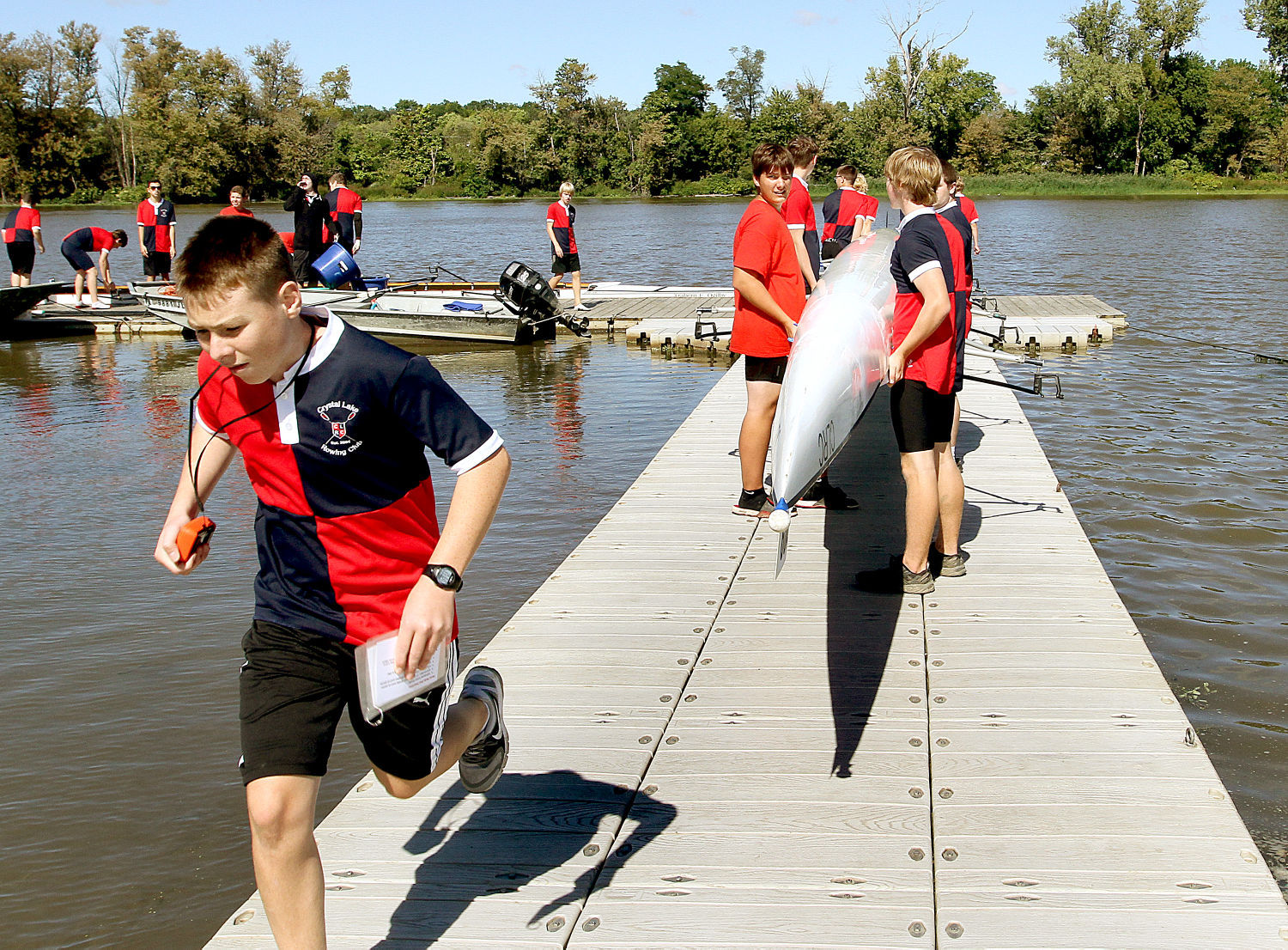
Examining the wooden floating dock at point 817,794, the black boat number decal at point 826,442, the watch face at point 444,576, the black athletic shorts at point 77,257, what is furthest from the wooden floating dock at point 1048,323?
the black athletic shorts at point 77,257

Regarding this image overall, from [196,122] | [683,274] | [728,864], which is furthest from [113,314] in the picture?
[196,122]

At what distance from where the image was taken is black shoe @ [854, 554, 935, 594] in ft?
16.9

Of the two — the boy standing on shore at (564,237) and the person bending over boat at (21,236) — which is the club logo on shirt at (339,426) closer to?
the boy standing on shore at (564,237)

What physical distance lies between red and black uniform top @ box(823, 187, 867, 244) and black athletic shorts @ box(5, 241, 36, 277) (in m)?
14.6

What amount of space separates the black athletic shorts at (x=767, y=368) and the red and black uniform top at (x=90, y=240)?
51.9 ft

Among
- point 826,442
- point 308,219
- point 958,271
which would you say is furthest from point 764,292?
point 308,219

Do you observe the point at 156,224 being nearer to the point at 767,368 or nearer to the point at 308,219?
the point at 308,219

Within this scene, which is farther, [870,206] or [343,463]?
[870,206]

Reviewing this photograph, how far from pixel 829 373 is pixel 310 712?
2193 mm

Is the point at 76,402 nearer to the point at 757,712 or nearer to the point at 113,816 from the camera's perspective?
the point at 113,816

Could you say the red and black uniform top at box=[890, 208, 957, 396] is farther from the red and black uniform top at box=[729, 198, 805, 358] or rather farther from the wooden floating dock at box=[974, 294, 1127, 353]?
the wooden floating dock at box=[974, 294, 1127, 353]

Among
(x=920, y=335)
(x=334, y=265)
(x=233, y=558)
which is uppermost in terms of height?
(x=920, y=335)

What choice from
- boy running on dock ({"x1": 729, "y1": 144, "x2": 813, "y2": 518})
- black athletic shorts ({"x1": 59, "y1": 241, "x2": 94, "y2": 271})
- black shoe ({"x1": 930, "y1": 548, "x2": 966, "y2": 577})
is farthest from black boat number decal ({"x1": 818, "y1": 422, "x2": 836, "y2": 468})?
black athletic shorts ({"x1": 59, "y1": 241, "x2": 94, "y2": 271})

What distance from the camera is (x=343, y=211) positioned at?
1628 centimetres
